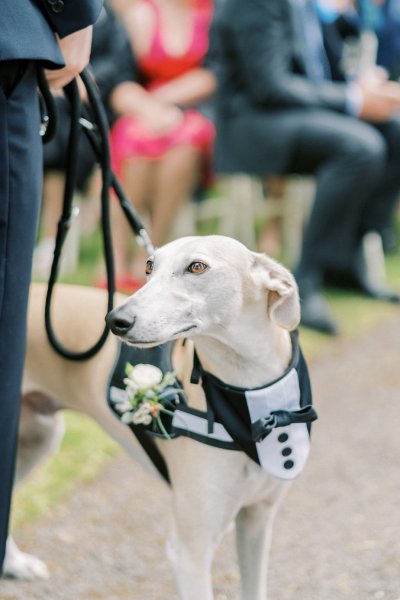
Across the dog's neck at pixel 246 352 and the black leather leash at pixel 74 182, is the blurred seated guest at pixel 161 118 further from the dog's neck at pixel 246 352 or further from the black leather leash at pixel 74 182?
the dog's neck at pixel 246 352

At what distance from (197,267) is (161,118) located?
12.6ft

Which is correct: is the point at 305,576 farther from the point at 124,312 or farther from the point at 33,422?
the point at 124,312

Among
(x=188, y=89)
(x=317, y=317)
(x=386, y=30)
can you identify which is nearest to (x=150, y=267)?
(x=317, y=317)

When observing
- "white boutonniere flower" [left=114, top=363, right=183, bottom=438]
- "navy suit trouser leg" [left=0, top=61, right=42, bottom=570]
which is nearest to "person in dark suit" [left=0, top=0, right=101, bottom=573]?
"navy suit trouser leg" [left=0, top=61, right=42, bottom=570]

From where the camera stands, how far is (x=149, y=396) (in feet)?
6.87

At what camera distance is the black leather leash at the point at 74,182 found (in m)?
2.22

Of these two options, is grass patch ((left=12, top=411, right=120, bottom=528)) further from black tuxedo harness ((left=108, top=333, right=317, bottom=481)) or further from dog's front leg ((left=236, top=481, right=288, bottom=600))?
black tuxedo harness ((left=108, top=333, right=317, bottom=481))

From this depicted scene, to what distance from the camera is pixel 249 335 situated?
2.00 meters

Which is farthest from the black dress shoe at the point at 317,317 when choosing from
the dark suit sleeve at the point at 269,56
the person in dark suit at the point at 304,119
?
the dark suit sleeve at the point at 269,56

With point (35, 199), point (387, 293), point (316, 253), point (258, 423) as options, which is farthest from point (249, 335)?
point (387, 293)

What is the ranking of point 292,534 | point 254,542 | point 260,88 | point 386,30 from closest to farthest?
point 254,542
point 292,534
point 260,88
point 386,30

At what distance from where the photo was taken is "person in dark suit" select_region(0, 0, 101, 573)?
1.85 m

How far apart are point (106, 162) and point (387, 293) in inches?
146

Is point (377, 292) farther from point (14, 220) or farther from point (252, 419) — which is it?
point (14, 220)
